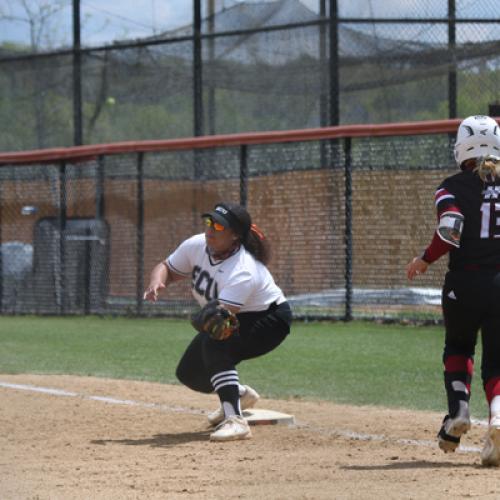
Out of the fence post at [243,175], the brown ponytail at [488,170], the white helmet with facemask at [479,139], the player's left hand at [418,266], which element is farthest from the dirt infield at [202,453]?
the fence post at [243,175]

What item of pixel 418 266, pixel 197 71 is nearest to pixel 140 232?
pixel 197 71

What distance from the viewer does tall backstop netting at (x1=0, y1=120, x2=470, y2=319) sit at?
539 inches

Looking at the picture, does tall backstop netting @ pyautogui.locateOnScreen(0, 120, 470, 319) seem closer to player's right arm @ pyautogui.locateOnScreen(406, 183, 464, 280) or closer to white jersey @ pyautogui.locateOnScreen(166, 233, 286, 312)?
white jersey @ pyautogui.locateOnScreen(166, 233, 286, 312)

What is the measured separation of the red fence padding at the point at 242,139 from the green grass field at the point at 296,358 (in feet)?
7.62

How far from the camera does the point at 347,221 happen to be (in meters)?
14.1

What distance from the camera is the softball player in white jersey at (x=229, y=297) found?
6863 mm

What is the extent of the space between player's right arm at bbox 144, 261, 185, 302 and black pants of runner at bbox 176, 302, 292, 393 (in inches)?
15.7

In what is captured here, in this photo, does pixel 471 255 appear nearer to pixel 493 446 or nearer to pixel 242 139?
pixel 493 446

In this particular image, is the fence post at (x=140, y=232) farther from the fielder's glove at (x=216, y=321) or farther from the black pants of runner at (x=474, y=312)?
the black pants of runner at (x=474, y=312)

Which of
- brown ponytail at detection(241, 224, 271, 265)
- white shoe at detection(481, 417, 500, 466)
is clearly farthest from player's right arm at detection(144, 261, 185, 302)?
white shoe at detection(481, 417, 500, 466)

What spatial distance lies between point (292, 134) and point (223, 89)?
3.98m

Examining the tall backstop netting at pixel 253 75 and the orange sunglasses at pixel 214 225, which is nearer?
the orange sunglasses at pixel 214 225

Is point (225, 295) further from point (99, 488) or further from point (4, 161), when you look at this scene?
point (4, 161)

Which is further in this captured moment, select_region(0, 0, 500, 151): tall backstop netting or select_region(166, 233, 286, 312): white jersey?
select_region(0, 0, 500, 151): tall backstop netting
